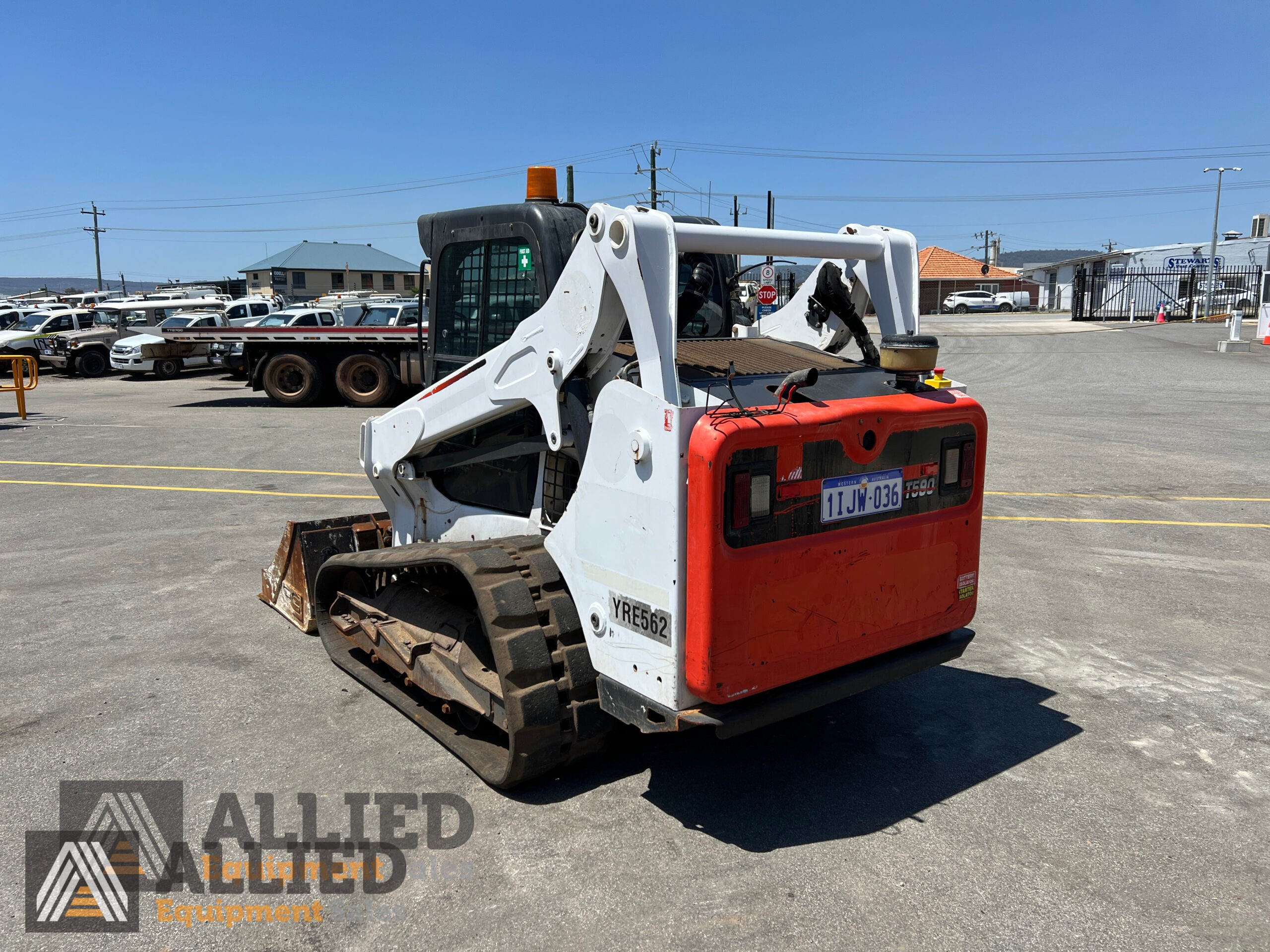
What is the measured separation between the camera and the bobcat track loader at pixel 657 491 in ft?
11.4

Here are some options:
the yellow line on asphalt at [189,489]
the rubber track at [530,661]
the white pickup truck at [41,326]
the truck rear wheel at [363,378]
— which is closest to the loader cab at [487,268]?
the rubber track at [530,661]

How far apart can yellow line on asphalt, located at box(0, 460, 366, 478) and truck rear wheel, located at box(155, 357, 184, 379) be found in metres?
14.8

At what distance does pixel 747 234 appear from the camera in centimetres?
382

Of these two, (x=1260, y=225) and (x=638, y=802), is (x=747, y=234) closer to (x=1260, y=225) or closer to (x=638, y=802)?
(x=638, y=802)

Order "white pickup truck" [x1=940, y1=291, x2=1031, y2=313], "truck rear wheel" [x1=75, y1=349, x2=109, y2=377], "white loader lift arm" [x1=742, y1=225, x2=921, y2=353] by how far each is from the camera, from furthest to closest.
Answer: "white pickup truck" [x1=940, y1=291, x2=1031, y2=313] → "truck rear wheel" [x1=75, y1=349, x2=109, y2=377] → "white loader lift arm" [x1=742, y1=225, x2=921, y2=353]

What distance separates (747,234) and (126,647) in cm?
462

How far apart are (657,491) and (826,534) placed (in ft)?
2.40

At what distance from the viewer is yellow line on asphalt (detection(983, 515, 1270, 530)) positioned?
8.68 m

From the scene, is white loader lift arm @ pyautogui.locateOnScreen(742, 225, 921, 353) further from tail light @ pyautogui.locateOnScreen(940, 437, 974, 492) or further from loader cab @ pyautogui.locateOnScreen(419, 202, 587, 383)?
loader cab @ pyautogui.locateOnScreen(419, 202, 587, 383)

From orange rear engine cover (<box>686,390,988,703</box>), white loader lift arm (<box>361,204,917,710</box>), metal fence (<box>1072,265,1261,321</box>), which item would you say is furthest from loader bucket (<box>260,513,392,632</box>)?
metal fence (<box>1072,265,1261,321</box>)

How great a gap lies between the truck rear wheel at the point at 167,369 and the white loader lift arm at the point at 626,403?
25.7 meters

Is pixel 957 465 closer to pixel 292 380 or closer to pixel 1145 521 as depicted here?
pixel 1145 521

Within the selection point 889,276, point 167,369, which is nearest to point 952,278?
point 167,369

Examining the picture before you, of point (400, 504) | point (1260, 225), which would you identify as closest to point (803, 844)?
point (400, 504)
